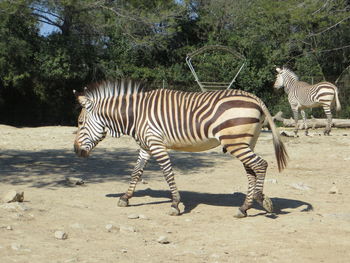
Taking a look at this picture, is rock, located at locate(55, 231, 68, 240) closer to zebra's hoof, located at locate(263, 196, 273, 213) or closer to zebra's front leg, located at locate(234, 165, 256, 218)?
zebra's front leg, located at locate(234, 165, 256, 218)

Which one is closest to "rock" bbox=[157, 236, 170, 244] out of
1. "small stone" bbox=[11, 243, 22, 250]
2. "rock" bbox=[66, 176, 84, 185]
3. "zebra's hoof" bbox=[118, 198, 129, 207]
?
"small stone" bbox=[11, 243, 22, 250]

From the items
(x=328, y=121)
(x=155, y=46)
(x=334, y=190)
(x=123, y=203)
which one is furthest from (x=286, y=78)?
(x=123, y=203)

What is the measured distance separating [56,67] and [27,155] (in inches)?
458

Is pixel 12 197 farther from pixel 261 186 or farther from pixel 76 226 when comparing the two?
pixel 261 186

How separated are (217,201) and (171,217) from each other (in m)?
1.18

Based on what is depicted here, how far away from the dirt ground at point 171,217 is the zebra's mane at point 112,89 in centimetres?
146

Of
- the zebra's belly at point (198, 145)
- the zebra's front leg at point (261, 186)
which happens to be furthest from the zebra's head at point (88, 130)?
the zebra's front leg at point (261, 186)

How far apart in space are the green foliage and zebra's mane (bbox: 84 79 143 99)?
15.0 m

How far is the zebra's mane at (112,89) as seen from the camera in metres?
7.61

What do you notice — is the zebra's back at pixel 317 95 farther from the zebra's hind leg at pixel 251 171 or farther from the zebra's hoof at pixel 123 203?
the zebra's hoof at pixel 123 203

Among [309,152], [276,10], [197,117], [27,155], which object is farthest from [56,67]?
[197,117]

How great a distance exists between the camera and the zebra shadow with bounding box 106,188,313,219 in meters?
7.25

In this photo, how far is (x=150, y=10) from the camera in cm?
2614

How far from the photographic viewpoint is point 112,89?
301 inches
